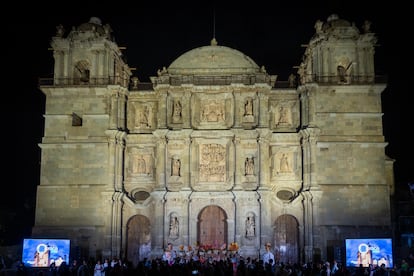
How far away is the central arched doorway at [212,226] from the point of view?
42.0 metres

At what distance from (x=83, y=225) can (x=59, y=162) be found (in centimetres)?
457

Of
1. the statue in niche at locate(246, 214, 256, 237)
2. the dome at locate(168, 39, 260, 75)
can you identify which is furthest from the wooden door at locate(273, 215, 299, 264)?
the dome at locate(168, 39, 260, 75)

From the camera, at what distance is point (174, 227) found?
41312 mm

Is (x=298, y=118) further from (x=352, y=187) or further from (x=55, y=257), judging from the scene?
(x=55, y=257)

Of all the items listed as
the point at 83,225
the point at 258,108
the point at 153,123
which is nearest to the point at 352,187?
the point at 258,108

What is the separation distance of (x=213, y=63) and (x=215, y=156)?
7.29 metres

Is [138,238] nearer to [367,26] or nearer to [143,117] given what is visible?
[143,117]

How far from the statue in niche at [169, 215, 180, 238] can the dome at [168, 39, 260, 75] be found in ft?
34.9

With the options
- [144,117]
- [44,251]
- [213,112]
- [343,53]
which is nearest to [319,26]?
[343,53]

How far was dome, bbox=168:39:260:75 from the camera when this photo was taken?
4534 cm

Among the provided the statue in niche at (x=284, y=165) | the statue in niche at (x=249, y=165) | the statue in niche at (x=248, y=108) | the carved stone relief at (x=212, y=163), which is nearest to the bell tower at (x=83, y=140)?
the carved stone relief at (x=212, y=163)

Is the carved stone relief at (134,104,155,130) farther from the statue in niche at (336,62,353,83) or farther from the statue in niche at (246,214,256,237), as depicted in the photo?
the statue in niche at (336,62,353,83)

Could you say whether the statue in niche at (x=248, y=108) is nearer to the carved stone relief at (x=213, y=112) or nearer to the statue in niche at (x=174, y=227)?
the carved stone relief at (x=213, y=112)

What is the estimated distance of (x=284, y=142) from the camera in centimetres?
4303
